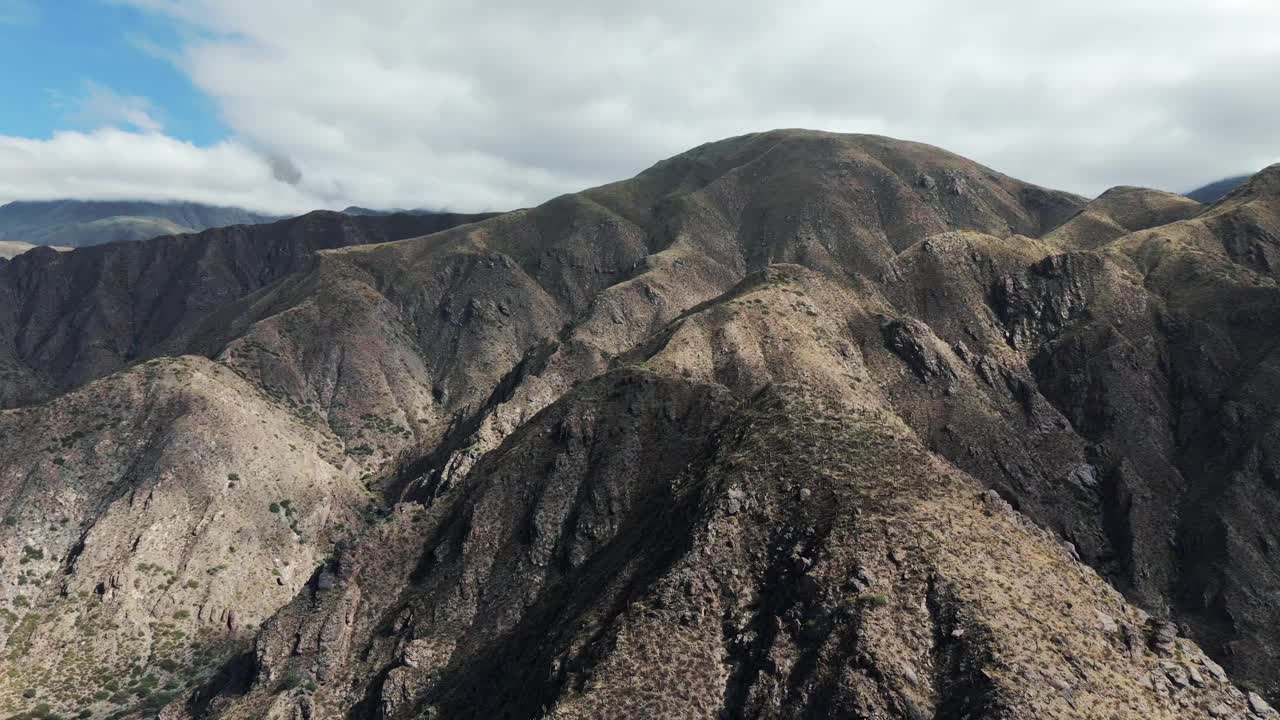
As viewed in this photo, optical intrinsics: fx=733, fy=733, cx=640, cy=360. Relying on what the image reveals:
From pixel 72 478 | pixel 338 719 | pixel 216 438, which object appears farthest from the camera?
pixel 216 438

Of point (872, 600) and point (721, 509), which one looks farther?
point (721, 509)

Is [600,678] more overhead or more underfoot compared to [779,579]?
more underfoot

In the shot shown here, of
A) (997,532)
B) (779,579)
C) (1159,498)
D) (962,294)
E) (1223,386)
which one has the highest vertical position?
(962,294)

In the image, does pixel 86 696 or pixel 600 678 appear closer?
pixel 600 678

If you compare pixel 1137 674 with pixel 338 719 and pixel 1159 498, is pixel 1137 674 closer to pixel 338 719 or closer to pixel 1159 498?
pixel 338 719

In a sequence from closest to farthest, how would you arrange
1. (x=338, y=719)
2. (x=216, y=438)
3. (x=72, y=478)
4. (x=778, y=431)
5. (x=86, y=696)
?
1. (x=338, y=719)
2. (x=778, y=431)
3. (x=86, y=696)
4. (x=72, y=478)
5. (x=216, y=438)

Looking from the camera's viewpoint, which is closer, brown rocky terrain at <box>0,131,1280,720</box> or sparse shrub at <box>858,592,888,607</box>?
sparse shrub at <box>858,592,888,607</box>

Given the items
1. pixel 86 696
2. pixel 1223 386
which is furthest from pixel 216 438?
pixel 1223 386

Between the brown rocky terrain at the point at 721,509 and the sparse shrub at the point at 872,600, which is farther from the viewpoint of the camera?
the brown rocky terrain at the point at 721,509
